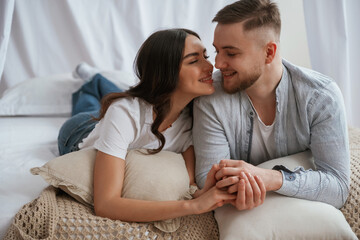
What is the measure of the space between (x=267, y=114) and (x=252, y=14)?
15.3 inches

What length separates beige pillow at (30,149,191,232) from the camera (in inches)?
48.9

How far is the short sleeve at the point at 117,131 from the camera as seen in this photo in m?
1.30

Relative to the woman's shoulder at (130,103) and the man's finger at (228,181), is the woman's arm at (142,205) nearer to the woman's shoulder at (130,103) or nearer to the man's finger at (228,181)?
the man's finger at (228,181)

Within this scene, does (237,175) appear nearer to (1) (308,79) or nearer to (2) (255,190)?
(2) (255,190)

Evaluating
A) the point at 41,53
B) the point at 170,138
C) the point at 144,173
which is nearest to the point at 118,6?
the point at 41,53

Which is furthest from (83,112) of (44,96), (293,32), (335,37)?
(293,32)

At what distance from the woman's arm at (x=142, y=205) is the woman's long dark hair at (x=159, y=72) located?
24 centimetres

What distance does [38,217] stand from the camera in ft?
3.77

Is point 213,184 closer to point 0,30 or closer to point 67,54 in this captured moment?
point 0,30

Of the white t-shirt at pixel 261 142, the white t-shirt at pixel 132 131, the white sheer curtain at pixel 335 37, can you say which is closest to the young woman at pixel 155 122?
the white t-shirt at pixel 132 131

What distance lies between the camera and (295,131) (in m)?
1.43

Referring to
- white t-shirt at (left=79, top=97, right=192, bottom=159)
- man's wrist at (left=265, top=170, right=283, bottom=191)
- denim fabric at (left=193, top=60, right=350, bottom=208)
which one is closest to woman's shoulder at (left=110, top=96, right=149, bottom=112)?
white t-shirt at (left=79, top=97, right=192, bottom=159)

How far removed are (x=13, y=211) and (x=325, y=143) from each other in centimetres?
111

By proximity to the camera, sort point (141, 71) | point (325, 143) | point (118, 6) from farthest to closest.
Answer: point (118, 6) → point (141, 71) → point (325, 143)
